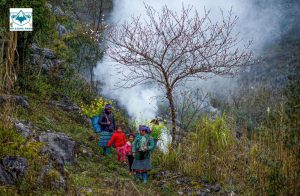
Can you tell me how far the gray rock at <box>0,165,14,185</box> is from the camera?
444 cm

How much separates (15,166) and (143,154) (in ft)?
14.1

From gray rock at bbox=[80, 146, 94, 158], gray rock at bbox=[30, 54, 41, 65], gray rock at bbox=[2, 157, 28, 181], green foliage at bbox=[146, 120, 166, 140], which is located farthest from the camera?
gray rock at bbox=[30, 54, 41, 65]

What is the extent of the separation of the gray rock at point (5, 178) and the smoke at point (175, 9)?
15175mm

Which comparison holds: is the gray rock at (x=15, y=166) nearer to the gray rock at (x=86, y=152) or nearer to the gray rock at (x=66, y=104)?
the gray rock at (x=86, y=152)

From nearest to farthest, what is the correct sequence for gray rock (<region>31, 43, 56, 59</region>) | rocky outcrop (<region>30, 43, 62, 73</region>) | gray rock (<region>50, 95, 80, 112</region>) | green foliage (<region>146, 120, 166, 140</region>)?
green foliage (<region>146, 120, 166, 140</region>) < gray rock (<region>50, 95, 80, 112</region>) < rocky outcrop (<region>30, 43, 62, 73</region>) < gray rock (<region>31, 43, 56, 59</region>)

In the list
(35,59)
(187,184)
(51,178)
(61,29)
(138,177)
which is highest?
(61,29)

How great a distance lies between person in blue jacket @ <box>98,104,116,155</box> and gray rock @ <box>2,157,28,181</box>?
577 centimetres

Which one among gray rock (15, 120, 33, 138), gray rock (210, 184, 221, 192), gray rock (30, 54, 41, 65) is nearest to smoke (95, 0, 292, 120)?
gray rock (30, 54, 41, 65)

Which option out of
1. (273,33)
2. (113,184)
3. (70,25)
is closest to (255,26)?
(273,33)

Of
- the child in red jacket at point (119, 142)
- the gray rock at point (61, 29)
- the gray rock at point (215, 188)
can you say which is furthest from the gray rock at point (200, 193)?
the gray rock at point (61, 29)

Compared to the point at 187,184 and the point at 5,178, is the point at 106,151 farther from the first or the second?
the point at 5,178

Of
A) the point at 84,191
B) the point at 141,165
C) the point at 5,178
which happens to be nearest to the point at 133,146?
the point at 141,165

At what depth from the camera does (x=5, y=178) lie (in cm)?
448

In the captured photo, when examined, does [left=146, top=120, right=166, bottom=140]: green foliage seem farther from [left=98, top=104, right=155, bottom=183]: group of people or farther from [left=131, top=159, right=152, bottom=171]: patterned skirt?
[left=131, top=159, right=152, bottom=171]: patterned skirt
